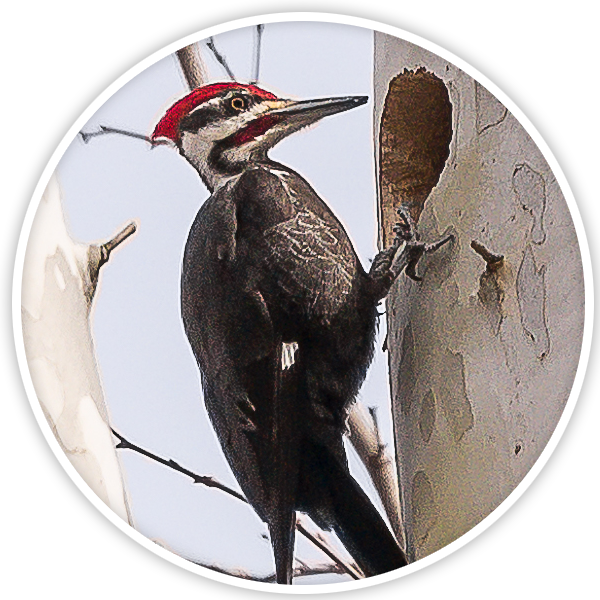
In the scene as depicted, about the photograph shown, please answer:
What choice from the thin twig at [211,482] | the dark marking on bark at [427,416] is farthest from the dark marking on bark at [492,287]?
the thin twig at [211,482]

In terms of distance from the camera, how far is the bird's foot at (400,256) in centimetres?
91

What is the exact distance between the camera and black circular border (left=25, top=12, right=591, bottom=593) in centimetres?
87

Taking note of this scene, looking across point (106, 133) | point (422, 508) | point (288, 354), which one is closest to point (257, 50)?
point (106, 133)

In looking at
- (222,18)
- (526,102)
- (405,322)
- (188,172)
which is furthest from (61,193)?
(526,102)

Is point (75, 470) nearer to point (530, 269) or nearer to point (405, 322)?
point (405, 322)

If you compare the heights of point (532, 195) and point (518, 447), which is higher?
point (532, 195)

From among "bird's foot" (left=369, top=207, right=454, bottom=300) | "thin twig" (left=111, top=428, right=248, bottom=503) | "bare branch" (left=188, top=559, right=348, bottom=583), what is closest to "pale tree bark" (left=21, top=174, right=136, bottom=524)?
"thin twig" (left=111, top=428, right=248, bottom=503)

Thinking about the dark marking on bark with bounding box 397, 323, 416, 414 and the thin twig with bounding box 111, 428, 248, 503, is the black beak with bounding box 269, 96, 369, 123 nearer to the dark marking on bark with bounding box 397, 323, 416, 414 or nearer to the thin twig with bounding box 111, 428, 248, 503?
the dark marking on bark with bounding box 397, 323, 416, 414

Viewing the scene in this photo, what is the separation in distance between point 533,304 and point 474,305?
2.5 inches

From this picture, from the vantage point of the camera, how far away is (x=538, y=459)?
0.92m

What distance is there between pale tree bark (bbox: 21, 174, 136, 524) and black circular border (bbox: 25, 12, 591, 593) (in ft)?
0.08

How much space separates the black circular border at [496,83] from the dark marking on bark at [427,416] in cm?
13

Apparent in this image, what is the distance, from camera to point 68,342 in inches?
36.6

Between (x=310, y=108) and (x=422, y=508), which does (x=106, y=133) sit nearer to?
(x=310, y=108)
